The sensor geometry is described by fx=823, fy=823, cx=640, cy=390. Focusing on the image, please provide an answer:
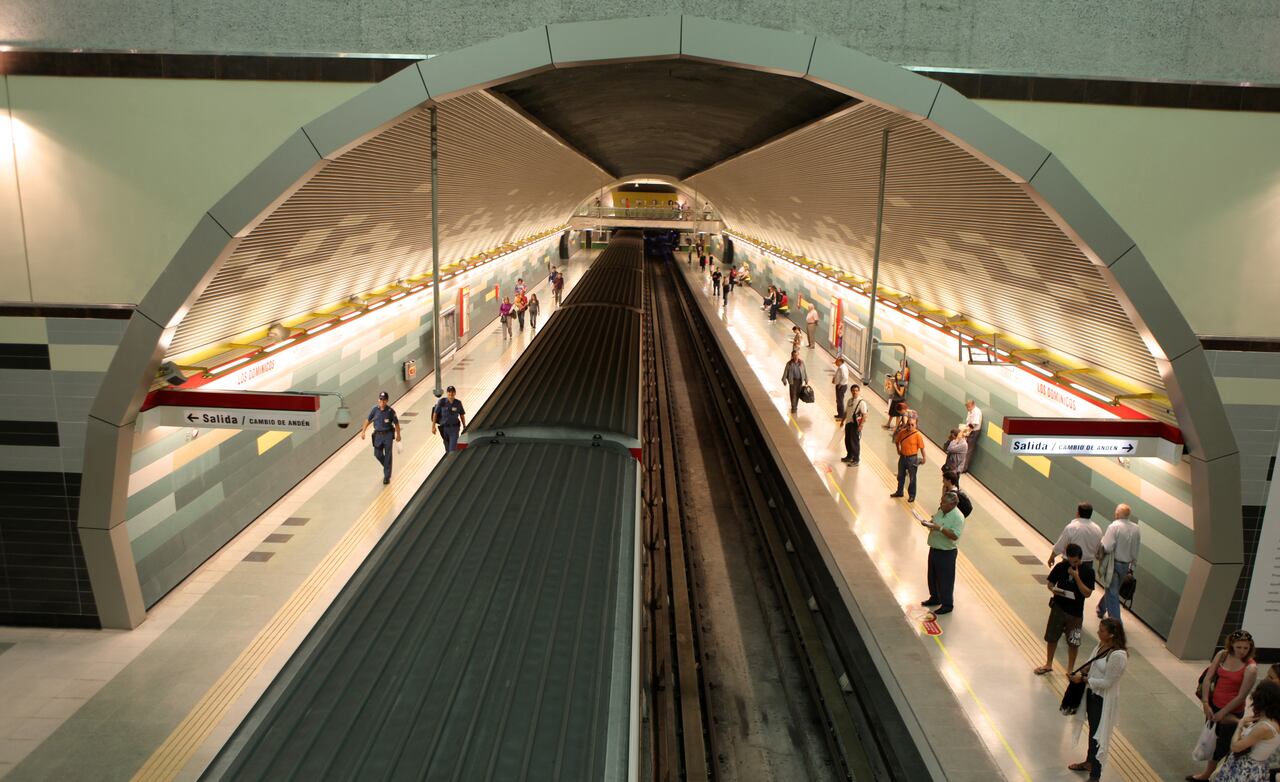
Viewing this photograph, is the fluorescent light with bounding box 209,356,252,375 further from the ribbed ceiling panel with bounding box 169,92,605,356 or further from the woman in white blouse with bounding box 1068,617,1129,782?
the woman in white blouse with bounding box 1068,617,1129,782

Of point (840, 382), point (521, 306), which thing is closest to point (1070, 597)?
point (840, 382)

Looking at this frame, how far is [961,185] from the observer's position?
775 centimetres

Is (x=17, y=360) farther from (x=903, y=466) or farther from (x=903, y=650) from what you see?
Result: (x=903, y=466)

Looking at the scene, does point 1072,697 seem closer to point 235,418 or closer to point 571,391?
point 571,391

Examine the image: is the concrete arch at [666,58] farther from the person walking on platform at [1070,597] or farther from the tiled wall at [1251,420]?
the person walking on platform at [1070,597]

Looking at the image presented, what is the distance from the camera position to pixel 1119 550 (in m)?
6.88

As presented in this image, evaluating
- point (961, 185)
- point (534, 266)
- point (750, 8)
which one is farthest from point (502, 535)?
point (534, 266)

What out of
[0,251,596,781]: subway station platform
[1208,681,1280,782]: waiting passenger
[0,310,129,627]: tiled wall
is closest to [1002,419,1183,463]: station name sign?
[1208,681,1280,782]: waiting passenger

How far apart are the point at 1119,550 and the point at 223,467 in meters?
8.59

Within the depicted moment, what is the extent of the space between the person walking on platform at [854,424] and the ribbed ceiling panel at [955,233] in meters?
1.99

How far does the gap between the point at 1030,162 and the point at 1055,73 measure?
73 cm

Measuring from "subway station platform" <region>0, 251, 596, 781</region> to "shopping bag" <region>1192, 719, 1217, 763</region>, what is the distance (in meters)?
6.29

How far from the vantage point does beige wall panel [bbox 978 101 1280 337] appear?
19.8 feet

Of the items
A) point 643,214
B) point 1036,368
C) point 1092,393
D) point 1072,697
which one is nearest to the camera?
point 1072,697
